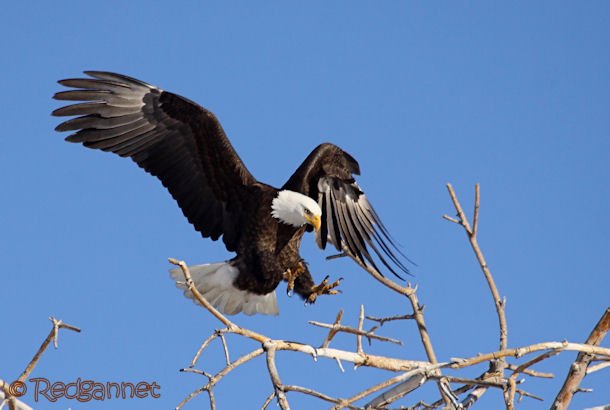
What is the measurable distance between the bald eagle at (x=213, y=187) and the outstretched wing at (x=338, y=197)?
2 cm

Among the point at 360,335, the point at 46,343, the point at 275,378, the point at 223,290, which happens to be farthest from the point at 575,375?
the point at 223,290

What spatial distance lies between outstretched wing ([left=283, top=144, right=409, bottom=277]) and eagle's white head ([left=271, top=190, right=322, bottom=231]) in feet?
1.01

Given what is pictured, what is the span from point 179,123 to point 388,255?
1622 mm

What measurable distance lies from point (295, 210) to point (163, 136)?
100 centimetres

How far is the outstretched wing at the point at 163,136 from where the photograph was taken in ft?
18.9

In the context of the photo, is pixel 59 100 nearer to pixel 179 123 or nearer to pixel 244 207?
pixel 179 123

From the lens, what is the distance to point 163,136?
582cm

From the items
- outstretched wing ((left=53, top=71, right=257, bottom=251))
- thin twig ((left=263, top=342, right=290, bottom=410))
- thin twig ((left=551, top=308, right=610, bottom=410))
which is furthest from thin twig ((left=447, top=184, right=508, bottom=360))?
outstretched wing ((left=53, top=71, right=257, bottom=251))

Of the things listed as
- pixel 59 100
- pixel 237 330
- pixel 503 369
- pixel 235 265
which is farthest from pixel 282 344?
pixel 59 100

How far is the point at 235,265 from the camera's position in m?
5.91

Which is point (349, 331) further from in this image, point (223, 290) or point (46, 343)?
point (223, 290)

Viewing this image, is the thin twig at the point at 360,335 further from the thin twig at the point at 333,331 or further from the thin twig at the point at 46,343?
the thin twig at the point at 46,343

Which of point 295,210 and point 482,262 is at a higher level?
point 295,210

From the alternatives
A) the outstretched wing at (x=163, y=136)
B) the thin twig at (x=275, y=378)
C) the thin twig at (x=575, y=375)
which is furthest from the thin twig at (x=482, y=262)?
the outstretched wing at (x=163, y=136)
